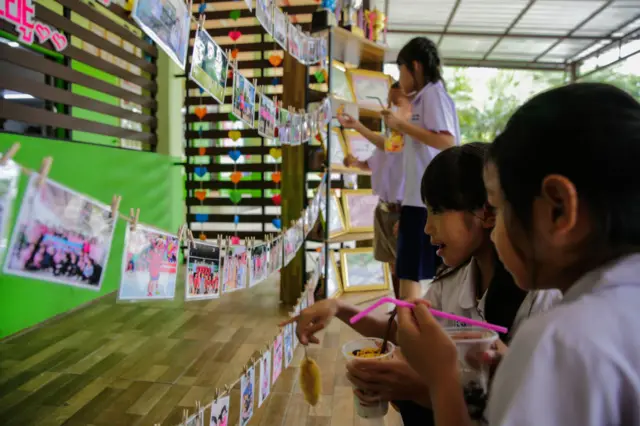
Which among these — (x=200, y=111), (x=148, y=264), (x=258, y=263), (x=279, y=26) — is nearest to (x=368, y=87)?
(x=279, y=26)

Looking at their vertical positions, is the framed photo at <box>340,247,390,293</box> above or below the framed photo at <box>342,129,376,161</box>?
below

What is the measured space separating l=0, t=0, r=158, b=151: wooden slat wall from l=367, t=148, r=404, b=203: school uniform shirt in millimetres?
1904

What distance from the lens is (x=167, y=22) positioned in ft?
2.93

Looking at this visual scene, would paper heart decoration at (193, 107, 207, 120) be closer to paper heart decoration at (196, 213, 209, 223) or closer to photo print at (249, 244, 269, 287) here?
paper heart decoration at (196, 213, 209, 223)

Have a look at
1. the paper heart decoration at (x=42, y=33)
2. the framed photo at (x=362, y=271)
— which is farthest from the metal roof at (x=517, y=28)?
the paper heart decoration at (x=42, y=33)

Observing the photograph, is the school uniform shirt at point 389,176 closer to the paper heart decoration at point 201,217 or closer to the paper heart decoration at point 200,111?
the paper heart decoration at point 200,111

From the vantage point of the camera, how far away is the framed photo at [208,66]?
105 centimetres

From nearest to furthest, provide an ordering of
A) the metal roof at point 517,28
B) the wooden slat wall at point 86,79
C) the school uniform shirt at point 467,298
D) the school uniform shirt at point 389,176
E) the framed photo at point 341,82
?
1. the school uniform shirt at point 467,298
2. the school uniform shirt at point 389,176
3. the wooden slat wall at point 86,79
4. the framed photo at point 341,82
5. the metal roof at point 517,28

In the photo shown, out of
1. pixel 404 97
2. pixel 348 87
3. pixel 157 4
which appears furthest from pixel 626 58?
pixel 157 4

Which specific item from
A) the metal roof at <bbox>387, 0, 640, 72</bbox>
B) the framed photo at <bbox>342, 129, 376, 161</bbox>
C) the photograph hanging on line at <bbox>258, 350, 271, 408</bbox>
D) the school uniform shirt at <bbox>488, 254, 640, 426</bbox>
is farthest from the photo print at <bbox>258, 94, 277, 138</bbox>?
the metal roof at <bbox>387, 0, 640, 72</bbox>

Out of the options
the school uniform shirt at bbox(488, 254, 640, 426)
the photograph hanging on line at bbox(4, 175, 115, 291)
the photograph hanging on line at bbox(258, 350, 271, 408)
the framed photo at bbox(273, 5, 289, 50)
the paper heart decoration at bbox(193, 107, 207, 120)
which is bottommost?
the photograph hanging on line at bbox(258, 350, 271, 408)

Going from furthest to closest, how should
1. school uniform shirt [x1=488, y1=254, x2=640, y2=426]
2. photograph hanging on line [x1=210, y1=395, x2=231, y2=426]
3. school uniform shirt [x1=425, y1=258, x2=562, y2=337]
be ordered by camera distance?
1. photograph hanging on line [x1=210, y1=395, x2=231, y2=426]
2. school uniform shirt [x1=425, y1=258, x2=562, y2=337]
3. school uniform shirt [x1=488, y1=254, x2=640, y2=426]

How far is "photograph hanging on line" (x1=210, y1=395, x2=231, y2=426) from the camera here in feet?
3.19

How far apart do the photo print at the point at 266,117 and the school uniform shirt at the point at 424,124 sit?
0.59 meters
